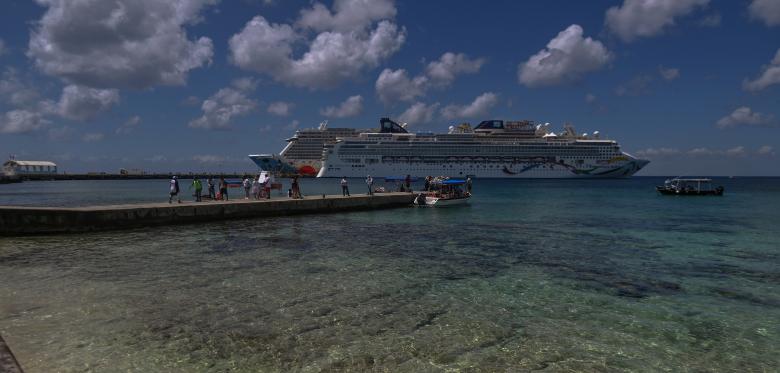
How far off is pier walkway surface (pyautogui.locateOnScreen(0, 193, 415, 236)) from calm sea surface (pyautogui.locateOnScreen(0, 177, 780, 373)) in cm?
131

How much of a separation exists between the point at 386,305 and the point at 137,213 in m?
17.4

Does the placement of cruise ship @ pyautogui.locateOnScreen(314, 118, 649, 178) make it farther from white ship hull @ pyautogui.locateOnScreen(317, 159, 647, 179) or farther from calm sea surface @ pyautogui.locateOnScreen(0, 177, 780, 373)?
calm sea surface @ pyautogui.locateOnScreen(0, 177, 780, 373)

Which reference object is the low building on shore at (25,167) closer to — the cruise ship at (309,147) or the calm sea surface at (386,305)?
the cruise ship at (309,147)

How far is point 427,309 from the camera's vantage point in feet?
29.1

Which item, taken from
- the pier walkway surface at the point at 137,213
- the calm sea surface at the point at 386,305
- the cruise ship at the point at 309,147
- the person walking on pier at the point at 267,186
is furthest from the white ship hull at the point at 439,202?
the cruise ship at the point at 309,147

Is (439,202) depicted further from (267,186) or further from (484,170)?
(484,170)

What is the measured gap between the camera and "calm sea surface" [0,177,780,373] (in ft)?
21.6

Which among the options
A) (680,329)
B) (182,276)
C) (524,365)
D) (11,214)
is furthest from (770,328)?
Result: (11,214)

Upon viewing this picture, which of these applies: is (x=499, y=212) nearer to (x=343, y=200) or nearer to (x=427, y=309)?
(x=343, y=200)

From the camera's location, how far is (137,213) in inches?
856

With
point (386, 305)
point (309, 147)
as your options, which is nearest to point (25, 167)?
point (309, 147)

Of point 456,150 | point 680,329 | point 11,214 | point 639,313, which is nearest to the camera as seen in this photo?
point 680,329

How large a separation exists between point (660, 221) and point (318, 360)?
26882mm

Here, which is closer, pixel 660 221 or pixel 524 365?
pixel 524 365
